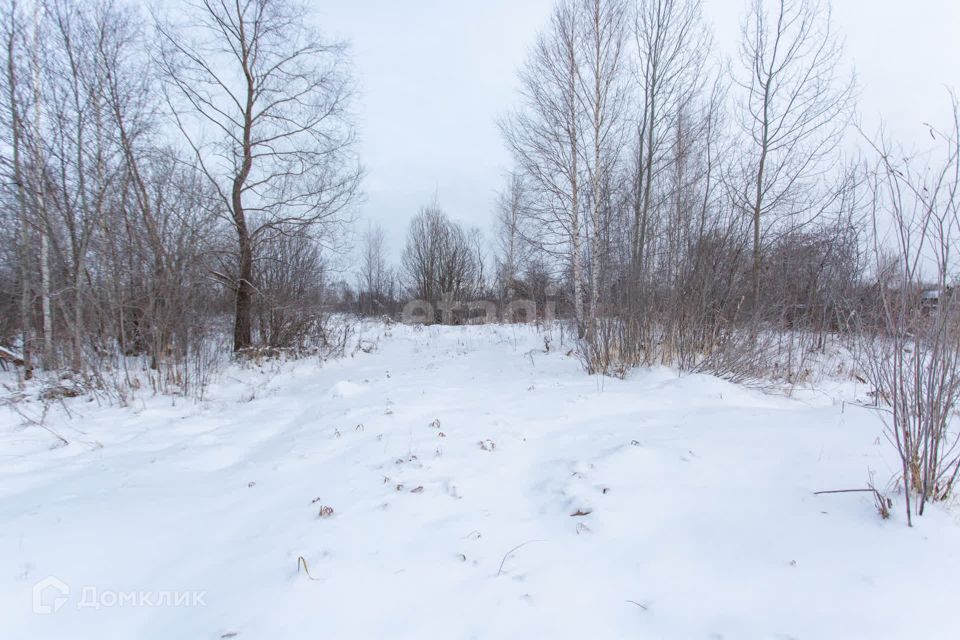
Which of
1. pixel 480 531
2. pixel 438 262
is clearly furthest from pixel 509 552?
pixel 438 262

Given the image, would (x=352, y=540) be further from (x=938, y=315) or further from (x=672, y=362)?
(x=672, y=362)

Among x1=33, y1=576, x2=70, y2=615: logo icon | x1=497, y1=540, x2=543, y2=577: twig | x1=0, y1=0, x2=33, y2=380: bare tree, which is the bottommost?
x1=33, y1=576, x2=70, y2=615: logo icon

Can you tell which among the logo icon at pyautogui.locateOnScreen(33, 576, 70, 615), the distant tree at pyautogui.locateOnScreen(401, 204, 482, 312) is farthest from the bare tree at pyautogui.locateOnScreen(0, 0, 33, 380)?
the distant tree at pyautogui.locateOnScreen(401, 204, 482, 312)

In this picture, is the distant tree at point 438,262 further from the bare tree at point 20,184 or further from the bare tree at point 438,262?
the bare tree at point 20,184

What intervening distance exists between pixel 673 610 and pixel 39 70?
10850 mm

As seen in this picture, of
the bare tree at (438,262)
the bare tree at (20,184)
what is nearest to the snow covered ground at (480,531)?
the bare tree at (20,184)

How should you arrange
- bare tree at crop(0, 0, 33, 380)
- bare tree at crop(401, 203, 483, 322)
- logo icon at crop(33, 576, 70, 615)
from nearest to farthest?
logo icon at crop(33, 576, 70, 615) < bare tree at crop(0, 0, 33, 380) < bare tree at crop(401, 203, 483, 322)

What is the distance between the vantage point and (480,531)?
1.95 metres

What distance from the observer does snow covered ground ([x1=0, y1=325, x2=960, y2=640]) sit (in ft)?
4.55

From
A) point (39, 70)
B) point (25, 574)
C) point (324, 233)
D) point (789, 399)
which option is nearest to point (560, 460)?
point (25, 574)

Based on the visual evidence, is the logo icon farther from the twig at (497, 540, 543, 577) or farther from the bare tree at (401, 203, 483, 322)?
the bare tree at (401, 203, 483, 322)

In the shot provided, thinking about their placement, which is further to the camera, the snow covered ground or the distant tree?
the distant tree

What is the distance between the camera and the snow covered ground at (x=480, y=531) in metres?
1.39

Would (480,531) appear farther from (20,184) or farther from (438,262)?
(438,262)
